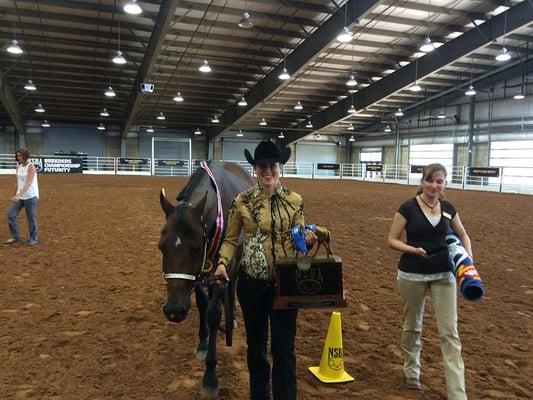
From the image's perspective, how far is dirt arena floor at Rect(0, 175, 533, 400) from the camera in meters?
2.95

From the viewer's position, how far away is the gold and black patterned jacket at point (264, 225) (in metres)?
2.33

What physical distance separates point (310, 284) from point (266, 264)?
267 millimetres

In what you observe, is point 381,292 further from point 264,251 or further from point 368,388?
point 264,251

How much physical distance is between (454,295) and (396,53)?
21362 mm

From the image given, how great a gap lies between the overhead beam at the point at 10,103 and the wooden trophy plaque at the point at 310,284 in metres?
26.6

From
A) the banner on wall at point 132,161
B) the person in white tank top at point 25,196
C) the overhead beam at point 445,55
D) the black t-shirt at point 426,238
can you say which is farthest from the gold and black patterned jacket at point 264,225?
the banner on wall at point 132,161

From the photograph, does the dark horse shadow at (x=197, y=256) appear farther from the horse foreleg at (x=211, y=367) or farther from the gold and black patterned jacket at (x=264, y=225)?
the gold and black patterned jacket at (x=264, y=225)

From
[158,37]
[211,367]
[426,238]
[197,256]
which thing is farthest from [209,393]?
[158,37]

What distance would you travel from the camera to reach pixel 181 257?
7.90ft

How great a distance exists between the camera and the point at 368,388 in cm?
297

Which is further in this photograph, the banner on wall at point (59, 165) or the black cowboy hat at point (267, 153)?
the banner on wall at point (59, 165)

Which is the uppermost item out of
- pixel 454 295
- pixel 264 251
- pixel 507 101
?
pixel 507 101

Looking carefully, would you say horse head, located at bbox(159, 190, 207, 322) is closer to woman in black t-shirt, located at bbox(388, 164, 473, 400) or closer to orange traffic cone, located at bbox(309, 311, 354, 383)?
orange traffic cone, located at bbox(309, 311, 354, 383)

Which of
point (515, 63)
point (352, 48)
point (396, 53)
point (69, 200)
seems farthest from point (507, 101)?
point (69, 200)
